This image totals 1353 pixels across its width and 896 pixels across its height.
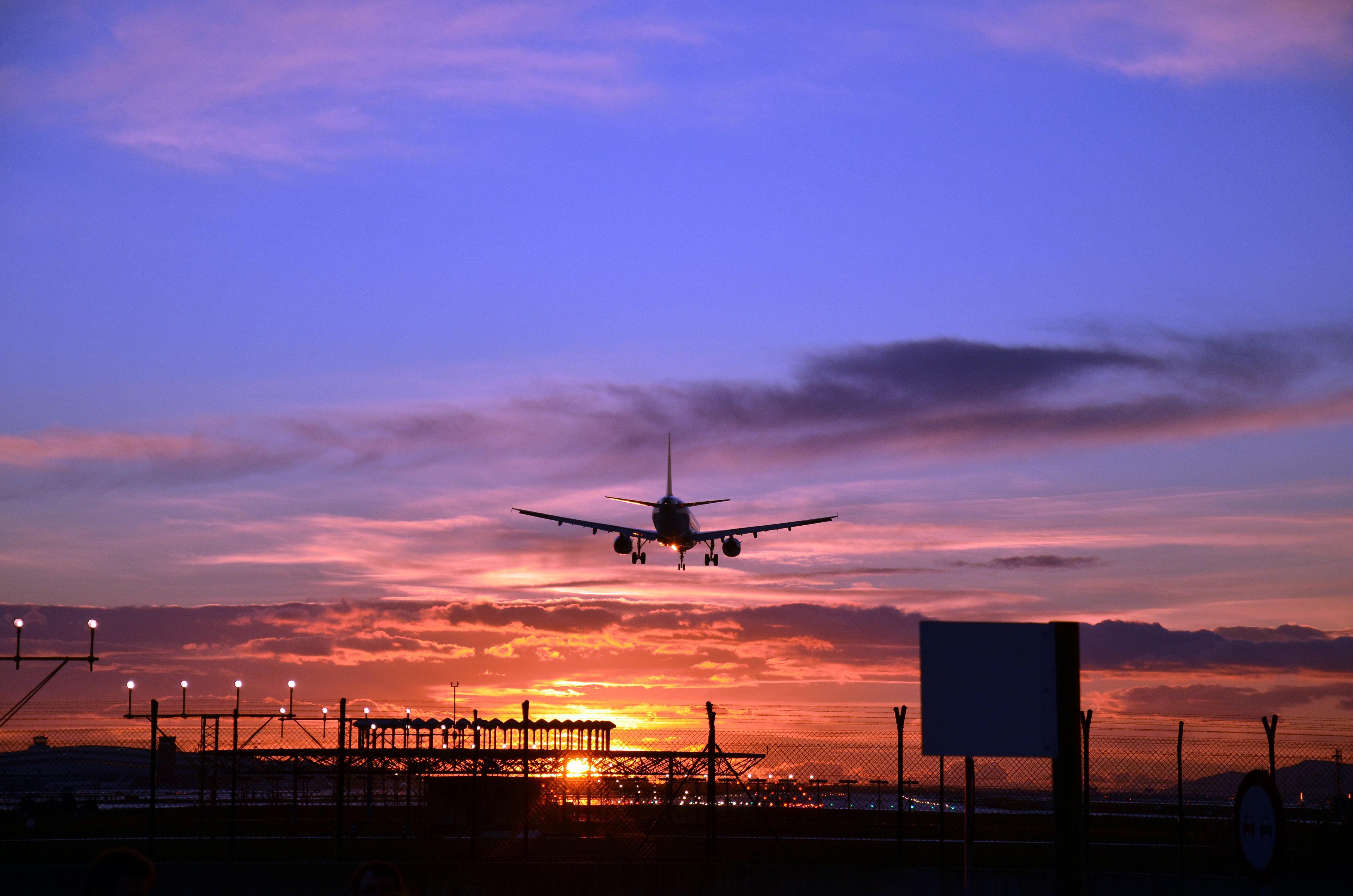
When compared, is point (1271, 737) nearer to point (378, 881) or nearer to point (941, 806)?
point (941, 806)

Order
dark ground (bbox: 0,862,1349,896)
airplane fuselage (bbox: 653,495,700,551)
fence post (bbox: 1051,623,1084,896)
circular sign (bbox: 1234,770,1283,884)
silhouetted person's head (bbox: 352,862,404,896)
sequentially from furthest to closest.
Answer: airplane fuselage (bbox: 653,495,700,551) < dark ground (bbox: 0,862,1349,896) < circular sign (bbox: 1234,770,1283,884) < fence post (bbox: 1051,623,1084,896) < silhouetted person's head (bbox: 352,862,404,896)

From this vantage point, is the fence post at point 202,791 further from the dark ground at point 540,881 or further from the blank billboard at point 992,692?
the blank billboard at point 992,692

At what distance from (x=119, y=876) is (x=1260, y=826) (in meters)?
8.06

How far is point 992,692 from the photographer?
24.9ft

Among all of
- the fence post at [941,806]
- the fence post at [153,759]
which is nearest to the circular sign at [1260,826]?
A: the fence post at [941,806]

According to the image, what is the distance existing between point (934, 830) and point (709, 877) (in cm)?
2110

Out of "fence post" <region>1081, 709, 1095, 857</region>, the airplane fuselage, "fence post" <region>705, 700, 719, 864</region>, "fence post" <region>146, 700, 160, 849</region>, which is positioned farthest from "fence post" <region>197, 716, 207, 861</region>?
the airplane fuselage

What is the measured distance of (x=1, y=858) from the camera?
909 inches

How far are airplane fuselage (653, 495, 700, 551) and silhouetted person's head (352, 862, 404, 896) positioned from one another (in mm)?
52853

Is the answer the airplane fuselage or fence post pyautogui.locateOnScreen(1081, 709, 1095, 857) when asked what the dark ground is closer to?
fence post pyautogui.locateOnScreen(1081, 709, 1095, 857)

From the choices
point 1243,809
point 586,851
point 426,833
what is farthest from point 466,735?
point 1243,809

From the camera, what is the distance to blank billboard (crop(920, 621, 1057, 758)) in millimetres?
7547

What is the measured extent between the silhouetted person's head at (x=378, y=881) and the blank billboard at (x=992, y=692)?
3258mm

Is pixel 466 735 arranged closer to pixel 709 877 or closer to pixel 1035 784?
pixel 1035 784
